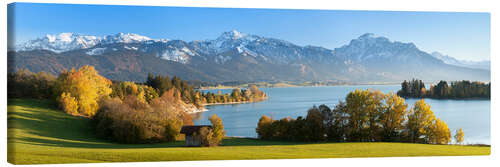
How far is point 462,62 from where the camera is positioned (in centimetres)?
1591

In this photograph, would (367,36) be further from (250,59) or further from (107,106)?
(107,106)

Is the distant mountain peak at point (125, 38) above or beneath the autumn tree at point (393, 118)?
above

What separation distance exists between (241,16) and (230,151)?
13.6ft

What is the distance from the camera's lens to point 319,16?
14.6 metres

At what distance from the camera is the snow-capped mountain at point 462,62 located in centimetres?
1494

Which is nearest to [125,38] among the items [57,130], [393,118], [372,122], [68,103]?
[68,103]

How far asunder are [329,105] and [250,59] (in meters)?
3.68

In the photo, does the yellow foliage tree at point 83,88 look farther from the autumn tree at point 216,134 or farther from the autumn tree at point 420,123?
the autumn tree at point 420,123

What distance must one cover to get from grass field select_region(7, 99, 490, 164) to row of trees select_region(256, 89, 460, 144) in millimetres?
802

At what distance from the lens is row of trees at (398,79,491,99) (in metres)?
16.0

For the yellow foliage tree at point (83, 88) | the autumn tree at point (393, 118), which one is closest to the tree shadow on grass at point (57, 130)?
the yellow foliage tree at point (83, 88)

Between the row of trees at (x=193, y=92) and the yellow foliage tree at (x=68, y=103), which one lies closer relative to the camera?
the yellow foliage tree at (x=68, y=103)

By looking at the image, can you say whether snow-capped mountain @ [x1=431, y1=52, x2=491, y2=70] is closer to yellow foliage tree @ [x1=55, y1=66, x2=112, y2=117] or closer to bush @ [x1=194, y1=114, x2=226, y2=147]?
bush @ [x1=194, y1=114, x2=226, y2=147]

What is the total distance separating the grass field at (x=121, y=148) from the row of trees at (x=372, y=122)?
80 centimetres
